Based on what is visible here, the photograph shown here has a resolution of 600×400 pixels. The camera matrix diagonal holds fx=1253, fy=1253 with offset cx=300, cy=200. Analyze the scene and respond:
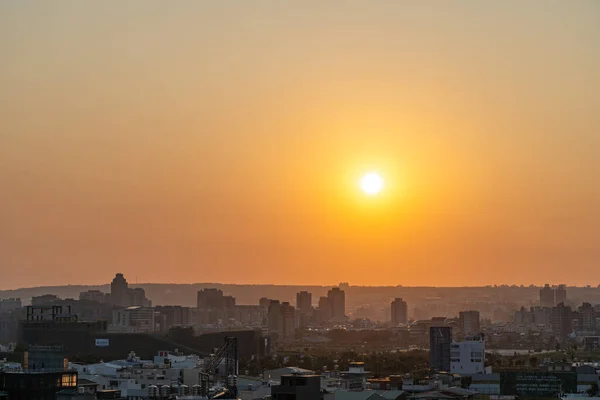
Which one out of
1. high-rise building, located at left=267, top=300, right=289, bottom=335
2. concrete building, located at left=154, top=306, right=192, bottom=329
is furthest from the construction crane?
high-rise building, located at left=267, top=300, right=289, bottom=335

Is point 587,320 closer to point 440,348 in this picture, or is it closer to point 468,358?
point 440,348

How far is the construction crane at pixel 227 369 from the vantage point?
37.7 m

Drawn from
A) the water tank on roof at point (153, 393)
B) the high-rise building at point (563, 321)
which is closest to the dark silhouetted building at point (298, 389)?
the water tank on roof at point (153, 393)

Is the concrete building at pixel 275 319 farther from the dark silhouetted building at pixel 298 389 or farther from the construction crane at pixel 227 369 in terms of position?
the dark silhouetted building at pixel 298 389

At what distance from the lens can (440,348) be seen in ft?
287

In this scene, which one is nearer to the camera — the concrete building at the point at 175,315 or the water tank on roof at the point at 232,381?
the water tank on roof at the point at 232,381

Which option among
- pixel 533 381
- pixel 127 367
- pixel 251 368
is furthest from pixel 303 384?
pixel 251 368

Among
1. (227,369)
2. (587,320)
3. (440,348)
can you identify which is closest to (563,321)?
(587,320)

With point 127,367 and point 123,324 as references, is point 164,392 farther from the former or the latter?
point 123,324

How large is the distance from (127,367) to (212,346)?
3583cm

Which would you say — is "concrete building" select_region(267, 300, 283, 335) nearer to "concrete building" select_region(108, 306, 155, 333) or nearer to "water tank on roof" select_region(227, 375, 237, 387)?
"concrete building" select_region(108, 306, 155, 333)

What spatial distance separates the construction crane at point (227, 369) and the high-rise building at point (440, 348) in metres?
38.1

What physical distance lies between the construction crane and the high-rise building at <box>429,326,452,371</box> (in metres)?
38.1

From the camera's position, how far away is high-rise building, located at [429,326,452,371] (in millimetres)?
84375
